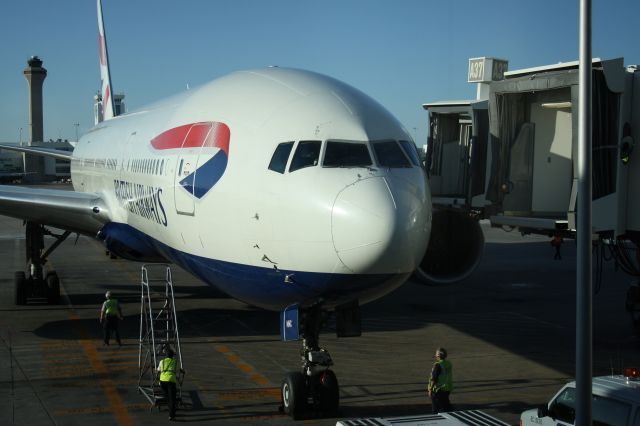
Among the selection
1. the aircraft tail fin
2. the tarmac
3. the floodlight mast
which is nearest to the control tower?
the aircraft tail fin

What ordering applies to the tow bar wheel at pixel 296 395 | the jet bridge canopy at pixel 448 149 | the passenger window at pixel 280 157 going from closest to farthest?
1. the passenger window at pixel 280 157
2. the tow bar wheel at pixel 296 395
3. the jet bridge canopy at pixel 448 149

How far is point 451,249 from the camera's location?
1330 centimetres

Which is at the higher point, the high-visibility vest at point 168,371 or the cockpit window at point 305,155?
the cockpit window at point 305,155

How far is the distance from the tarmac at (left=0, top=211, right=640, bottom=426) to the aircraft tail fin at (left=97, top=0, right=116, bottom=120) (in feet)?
24.3

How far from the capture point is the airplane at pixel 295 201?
930 centimetres

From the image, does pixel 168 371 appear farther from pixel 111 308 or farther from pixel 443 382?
pixel 111 308

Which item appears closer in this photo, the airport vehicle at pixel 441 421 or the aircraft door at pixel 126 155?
the airport vehicle at pixel 441 421

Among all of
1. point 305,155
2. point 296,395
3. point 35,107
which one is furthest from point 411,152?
point 35,107

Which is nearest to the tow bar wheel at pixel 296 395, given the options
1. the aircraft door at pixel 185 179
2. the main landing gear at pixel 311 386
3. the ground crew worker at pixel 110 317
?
the main landing gear at pixel 311 386

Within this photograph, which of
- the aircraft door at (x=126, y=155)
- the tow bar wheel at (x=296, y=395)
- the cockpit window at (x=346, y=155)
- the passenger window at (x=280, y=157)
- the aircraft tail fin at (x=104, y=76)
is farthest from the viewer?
the aircraft tail fin at (x=104, y=76)

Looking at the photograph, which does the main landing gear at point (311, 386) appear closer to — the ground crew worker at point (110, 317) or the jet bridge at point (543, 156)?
the jet bridge at point (543, 156)

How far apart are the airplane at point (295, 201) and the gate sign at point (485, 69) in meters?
10.1

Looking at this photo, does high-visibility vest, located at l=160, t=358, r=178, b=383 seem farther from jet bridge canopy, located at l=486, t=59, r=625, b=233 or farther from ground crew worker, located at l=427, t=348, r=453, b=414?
jet bridge canopy, located at l=486, t=59, r=625, b=233

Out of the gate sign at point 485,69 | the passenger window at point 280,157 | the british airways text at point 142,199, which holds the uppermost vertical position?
the gate sign at point 485,69
